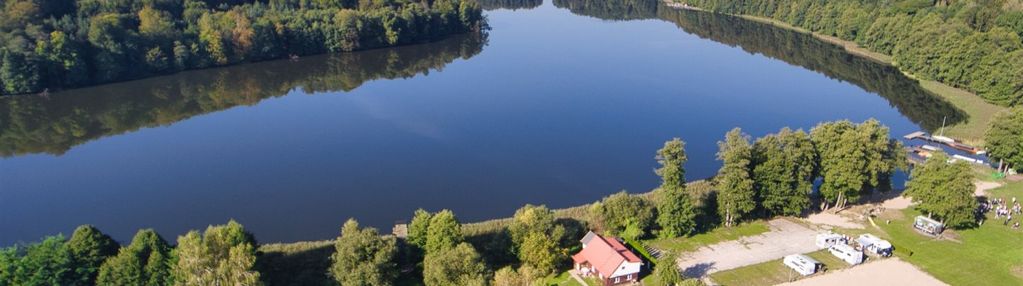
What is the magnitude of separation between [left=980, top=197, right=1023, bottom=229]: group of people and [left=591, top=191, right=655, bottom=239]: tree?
68.0 feet

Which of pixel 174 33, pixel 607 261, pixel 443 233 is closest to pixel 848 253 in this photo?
pixel 607 261

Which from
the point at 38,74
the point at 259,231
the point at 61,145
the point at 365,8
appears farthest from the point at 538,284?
the point at 365,8

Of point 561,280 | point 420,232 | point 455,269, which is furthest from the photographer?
point 561,280

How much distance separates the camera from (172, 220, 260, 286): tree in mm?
26891

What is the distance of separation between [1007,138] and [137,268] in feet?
166

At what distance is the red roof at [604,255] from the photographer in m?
31.1

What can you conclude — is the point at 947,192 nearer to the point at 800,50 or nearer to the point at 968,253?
the point at 968,253

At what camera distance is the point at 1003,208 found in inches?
1551

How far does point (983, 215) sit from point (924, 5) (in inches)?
2679

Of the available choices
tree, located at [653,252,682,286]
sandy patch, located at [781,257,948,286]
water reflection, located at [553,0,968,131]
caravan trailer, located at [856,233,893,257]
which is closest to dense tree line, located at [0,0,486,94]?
water reflection, located at [553,0,968,131]

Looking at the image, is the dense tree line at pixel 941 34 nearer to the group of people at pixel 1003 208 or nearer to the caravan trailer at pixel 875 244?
the group of people at pixel 1003 208

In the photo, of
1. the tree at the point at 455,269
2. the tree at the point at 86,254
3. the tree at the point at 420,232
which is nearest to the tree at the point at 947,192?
the tree at the point at 455,269

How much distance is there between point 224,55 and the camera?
7944 centimetres

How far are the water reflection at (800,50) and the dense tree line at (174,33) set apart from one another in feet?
150
